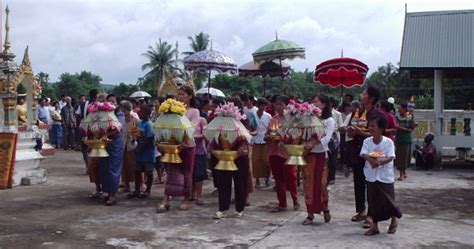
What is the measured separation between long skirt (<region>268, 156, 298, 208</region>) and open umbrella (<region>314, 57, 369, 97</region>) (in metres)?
6.67

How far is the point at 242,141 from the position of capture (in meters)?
7.14

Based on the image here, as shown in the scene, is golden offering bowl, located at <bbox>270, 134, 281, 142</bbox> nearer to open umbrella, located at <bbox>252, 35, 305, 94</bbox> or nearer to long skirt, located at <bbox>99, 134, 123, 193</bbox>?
long skirt, located at <bbox>99, 134, 123, 193</bbox>

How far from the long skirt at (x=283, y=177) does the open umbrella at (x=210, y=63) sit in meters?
7.11

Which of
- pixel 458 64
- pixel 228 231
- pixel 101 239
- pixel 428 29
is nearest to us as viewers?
pixel 101 239

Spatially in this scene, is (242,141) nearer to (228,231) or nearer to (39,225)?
(228,231)

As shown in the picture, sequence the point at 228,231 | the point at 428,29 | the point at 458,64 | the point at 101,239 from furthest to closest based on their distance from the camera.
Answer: the point at 428,29
the point at 458,64
the point at 228,231
the point at 101,239

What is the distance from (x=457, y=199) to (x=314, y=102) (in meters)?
3.72

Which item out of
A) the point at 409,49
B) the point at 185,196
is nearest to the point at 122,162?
the point at 185,196

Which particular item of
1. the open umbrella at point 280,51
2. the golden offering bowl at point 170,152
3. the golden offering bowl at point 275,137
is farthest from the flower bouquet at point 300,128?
the open umbrella at point 280,51

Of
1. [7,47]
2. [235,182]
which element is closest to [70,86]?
[7,47]

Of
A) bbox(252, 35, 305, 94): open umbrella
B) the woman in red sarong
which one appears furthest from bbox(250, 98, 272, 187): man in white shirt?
bbox(252, 35, 305, 94): open umbrella

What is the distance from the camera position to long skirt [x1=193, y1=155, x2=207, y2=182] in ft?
27.4

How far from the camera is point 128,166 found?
901cm

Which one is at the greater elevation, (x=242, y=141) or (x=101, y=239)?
(x=242, y=141)
